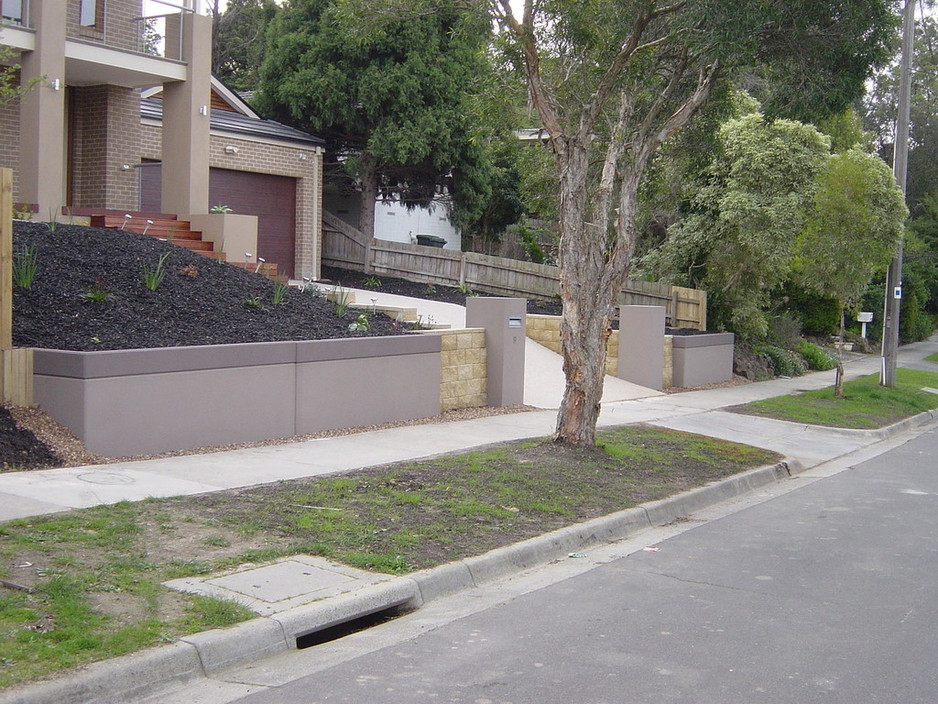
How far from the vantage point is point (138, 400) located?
384 inches

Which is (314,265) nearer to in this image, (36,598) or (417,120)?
(417,120)

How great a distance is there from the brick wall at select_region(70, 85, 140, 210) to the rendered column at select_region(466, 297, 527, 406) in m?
7.89

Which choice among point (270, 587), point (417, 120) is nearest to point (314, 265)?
point (417, 120)

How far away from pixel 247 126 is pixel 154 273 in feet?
37.4

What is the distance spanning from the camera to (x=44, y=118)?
15633 mm

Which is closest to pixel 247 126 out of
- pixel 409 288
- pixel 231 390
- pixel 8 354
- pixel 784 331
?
pixel 409 288

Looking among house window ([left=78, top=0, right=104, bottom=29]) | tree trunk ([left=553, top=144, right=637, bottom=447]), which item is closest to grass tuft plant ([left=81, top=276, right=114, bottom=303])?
tree trunk ([left=553, top=144, right=637, bottom=447])

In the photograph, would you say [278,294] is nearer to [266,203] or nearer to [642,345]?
[642,345]

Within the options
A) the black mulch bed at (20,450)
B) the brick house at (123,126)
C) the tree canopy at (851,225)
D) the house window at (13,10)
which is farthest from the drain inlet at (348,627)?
the tree canopy at (851,225)

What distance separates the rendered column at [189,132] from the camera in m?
17.9

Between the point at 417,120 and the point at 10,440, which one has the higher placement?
the point at 417,120

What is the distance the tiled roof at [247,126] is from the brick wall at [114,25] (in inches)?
82.0

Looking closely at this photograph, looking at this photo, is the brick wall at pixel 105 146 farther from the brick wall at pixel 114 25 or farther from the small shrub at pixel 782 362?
the small shrub at pixel 782 362

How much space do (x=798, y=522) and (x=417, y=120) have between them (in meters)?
16.8
